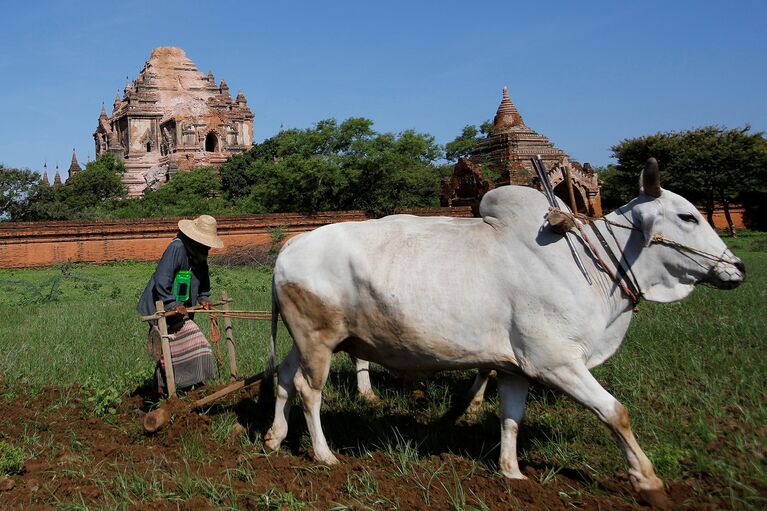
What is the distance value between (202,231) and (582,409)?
342cm

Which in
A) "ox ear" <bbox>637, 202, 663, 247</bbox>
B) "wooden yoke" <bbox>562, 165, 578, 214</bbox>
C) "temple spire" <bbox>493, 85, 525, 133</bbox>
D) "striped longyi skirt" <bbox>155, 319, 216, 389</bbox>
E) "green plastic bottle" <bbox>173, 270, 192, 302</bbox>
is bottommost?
"striped longyi skirt" <bbox>155, 319, 216, 389</bbox>

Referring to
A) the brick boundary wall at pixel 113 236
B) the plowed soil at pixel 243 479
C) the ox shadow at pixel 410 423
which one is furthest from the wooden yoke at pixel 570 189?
the brick boundary wall at pixel 113 236

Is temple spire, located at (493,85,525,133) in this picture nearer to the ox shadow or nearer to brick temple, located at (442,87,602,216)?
brick temple, located at (442,87,602,216)

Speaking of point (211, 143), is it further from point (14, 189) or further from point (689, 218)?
point (689, 218)

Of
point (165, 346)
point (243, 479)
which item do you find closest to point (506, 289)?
point (243, 479)

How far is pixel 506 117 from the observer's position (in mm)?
30609

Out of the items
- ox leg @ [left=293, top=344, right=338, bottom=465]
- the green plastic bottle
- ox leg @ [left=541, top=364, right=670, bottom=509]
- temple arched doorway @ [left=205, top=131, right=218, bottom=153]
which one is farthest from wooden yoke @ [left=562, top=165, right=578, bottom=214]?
temple arched doorway @ [left=205, top=131, right=218, bottom=153]

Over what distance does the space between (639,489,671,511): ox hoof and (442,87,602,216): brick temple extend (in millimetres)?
20310

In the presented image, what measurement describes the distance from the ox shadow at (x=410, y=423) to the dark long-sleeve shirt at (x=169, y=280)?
0.99 metres

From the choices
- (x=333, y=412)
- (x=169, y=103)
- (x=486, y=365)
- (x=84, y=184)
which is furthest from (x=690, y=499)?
(x=169, y=103)

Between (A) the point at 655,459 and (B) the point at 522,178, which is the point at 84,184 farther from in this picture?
(A) the point at 655,459

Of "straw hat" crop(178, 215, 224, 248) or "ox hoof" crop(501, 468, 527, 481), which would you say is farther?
"straw hat" crop(178, 215, 224, 248)

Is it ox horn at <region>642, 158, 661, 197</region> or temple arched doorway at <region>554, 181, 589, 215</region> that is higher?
ox horn at <region>642, 158, 661, 197</region>

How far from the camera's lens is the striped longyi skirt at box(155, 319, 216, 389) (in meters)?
5.86
